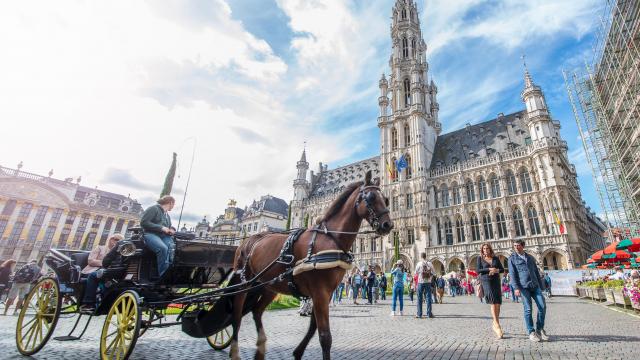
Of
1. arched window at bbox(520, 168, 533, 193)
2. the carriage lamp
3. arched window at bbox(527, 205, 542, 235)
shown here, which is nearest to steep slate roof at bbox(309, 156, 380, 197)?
arched window at bbox(520, 168, 533, 193)

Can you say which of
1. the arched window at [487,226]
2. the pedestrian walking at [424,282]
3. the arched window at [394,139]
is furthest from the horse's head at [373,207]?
the arched window at [394,139]

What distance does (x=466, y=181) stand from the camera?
34.0m

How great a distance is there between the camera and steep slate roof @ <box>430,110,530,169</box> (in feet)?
111

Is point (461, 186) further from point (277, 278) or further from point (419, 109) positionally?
point (277, 278)

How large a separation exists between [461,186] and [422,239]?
766 centimetres

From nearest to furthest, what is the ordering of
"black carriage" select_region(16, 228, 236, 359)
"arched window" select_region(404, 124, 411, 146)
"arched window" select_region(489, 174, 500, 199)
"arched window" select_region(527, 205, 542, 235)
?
"black carriage" select_region(16, 228, 236, 359) → "arched window" select_region(527, 205, 542, 235) → "arched window" select_region(489, 174, 500, 199) → "arched window" select_region(404, 124, 411, 146)

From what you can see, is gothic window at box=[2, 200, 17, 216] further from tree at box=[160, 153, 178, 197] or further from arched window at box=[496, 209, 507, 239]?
arched window at box=[496, 209, 507, 239]

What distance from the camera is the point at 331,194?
1949 inches

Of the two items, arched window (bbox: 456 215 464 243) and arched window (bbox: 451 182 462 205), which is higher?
arched window (bbox: 451 182 462 205)

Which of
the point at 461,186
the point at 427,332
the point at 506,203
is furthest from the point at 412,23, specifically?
the point at 427,332

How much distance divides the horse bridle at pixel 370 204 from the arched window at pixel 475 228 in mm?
32502

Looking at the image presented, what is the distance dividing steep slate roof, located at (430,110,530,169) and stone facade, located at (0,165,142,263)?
41463 millimetres

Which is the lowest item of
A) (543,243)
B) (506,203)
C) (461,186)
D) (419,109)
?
(543,243)

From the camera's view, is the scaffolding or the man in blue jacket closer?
the man in blue jacket
